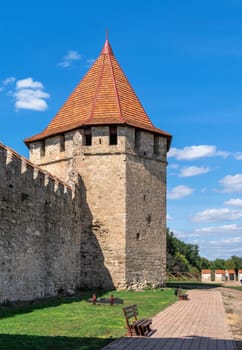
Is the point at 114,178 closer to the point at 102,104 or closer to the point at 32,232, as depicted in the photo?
the point at 102,104

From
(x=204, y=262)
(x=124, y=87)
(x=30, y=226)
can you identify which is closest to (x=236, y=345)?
(x=30, y=226)

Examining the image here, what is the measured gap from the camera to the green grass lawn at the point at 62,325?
8141 millimetres

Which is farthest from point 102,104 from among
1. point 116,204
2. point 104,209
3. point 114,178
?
point 104,209

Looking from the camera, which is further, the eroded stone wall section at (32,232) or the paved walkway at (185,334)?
the eroded stone wall section at (32,232)

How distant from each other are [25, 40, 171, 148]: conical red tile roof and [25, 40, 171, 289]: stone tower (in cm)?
5

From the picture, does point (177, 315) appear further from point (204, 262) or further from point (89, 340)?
point (204, 262)

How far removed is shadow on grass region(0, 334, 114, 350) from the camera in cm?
775

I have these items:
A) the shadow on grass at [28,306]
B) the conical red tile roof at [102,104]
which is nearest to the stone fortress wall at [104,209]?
the conical red tile roof at [102,104]

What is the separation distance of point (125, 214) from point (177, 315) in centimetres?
969

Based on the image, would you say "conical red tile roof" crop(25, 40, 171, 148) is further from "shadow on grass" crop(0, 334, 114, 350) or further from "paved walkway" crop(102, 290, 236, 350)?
"shadow on grass" crop(0, 334, 114, 350)

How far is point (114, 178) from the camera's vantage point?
74.5 ft

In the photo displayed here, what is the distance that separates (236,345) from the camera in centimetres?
845

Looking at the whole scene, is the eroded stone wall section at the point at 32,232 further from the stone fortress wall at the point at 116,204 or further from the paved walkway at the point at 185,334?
the paved walkway at the point at 185,334

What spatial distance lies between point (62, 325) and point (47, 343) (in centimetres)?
220
